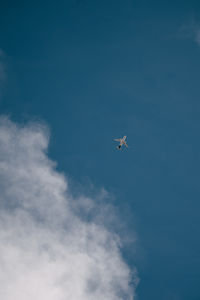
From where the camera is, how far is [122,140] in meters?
64.3

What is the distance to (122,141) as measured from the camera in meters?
64.4

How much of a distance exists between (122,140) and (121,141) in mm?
454

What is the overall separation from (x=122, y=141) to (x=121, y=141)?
32 cm

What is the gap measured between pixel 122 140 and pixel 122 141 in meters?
0.31

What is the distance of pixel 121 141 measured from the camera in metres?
64.5
